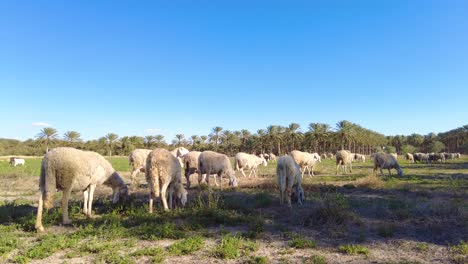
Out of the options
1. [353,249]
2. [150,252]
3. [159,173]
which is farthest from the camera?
[159,173]

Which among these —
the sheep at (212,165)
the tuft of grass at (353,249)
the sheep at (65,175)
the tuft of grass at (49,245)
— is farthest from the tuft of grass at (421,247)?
the sheep at (212,165)

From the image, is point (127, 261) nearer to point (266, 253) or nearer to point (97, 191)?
point (266, 253)

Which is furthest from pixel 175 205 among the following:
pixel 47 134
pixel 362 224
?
pixel 47 134

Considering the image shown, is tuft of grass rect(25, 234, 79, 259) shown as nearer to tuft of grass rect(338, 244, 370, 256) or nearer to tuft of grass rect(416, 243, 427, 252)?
tuft of grass rect(338, 244, 370, 256)

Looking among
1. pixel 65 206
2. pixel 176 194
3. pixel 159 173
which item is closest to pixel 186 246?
pixel 159 173

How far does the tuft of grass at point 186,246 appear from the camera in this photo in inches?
265

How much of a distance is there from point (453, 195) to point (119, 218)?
14.8 m

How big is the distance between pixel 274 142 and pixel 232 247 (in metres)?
95.2

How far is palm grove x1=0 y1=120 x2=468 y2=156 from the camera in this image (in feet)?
304

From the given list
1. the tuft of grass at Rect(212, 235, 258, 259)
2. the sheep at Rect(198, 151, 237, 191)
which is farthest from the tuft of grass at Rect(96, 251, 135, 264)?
the sheep at Rect(198, 151, 237, 191)

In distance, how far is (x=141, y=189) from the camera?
1673cm

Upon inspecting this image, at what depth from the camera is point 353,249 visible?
6.83 metres

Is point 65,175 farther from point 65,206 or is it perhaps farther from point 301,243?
point 301,243

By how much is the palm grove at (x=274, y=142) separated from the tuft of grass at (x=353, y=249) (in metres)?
84.8
